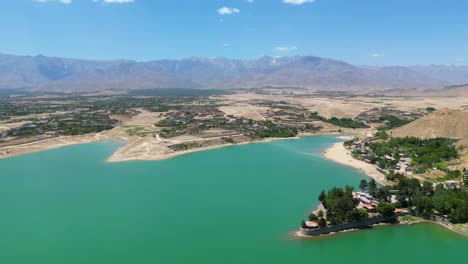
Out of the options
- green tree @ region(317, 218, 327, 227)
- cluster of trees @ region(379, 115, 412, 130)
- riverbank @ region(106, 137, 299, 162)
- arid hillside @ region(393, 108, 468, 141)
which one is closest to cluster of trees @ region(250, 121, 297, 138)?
riverbank @ region(106, 137, 299, 162)

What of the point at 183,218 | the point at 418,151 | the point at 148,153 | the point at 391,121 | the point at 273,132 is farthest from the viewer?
the point at 391,121

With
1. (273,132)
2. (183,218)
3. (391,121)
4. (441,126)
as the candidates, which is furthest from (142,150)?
(391,121)

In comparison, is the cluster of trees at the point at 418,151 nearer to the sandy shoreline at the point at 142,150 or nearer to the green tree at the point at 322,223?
the sandy shoreline at the point at 142,150

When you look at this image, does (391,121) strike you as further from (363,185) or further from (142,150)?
(142,150)

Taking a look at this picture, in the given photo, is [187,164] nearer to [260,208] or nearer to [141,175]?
[141,175]

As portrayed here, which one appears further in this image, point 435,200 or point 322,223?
point 435,200

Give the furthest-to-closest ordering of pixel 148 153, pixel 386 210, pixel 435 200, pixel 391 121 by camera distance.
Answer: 1. pixel 391 121
2. pixel 148 153
3. pixel 435 200
4. pixel 386 210

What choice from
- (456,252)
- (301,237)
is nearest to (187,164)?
(301,237)
